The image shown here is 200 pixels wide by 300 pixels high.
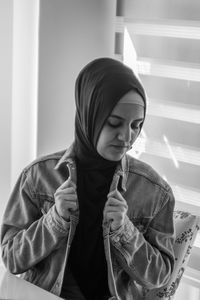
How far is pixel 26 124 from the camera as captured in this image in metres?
1.94

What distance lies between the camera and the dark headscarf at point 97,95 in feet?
3.99

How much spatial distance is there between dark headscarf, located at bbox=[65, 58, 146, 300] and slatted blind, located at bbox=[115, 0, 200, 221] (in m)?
0.43

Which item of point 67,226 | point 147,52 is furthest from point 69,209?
point 147,52

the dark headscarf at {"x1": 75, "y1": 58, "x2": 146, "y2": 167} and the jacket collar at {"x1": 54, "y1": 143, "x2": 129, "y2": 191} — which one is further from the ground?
the dark headscarf at {"x1": 75, "y1": 58, "x2": 146, "y2": 167}

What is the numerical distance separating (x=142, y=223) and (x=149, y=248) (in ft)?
0.22

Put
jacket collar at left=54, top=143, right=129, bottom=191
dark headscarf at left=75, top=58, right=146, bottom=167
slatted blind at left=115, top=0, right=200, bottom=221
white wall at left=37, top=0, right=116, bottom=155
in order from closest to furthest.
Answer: dark headscarf at left=75, top=58, right=146, bottom=167, jacket collar at left=54, top=143, right=129, bottom=191, slatted blind at left=115, top=0, right=200, bottom=221, white wall at left=37, top=0, right=116, bottom=155

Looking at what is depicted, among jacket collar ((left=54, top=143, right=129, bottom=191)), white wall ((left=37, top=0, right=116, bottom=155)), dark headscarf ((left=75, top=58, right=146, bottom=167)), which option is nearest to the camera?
dark headscarf ((left=75, top=58, right=146, bottom=167))

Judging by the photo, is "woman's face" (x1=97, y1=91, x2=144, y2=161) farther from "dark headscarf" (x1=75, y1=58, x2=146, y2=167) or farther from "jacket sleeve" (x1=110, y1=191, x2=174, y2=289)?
"jacket sleeve" (x1=110, y1=191, x2=174, y2=289)

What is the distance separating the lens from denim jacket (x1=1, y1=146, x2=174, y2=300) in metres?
1.30

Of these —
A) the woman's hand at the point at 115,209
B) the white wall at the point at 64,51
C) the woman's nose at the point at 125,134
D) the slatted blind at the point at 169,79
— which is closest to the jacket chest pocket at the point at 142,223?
the woman's hand at the point at 115,209

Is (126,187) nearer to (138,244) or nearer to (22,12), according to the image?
(138,244)

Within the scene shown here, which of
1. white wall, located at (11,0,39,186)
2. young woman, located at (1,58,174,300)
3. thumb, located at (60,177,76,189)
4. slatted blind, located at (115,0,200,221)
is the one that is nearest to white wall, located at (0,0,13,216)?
white wall, located at (11,0,39,186)

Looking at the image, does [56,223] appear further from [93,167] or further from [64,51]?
[64,51]

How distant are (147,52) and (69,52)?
257 millimetres
